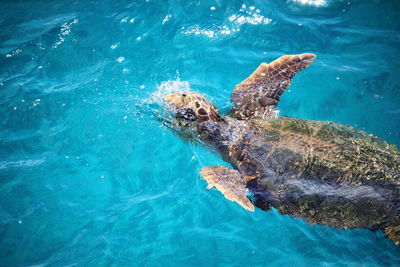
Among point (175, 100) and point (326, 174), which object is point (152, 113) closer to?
point (175, 100)

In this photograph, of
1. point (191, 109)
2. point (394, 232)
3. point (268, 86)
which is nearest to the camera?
point (394, 232)

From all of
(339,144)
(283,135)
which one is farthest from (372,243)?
(283,135)

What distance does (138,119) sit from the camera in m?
4.42

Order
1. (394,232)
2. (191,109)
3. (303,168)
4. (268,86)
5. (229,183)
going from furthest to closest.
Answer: (268,86) < (191,109) < (229,183) < (303,168) < (394,232)

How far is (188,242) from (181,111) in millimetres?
1864

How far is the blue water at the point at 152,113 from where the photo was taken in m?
3.59

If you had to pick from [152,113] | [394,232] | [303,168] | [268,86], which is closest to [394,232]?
[394,232]

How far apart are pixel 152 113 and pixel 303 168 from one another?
2.55m

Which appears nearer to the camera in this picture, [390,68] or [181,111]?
[181,111]

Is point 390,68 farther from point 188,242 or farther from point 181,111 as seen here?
point 188,242

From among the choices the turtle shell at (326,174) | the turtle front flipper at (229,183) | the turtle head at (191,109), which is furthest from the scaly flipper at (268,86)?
the turtle front flipper at (229,183)

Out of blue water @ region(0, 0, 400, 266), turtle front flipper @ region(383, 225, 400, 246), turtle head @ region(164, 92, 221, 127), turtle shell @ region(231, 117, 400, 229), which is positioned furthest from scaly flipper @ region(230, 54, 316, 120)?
turtle front flipper @ region(383, 225, 400, 246)

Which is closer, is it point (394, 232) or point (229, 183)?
point (394, 232)

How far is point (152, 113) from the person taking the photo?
4.36 m
